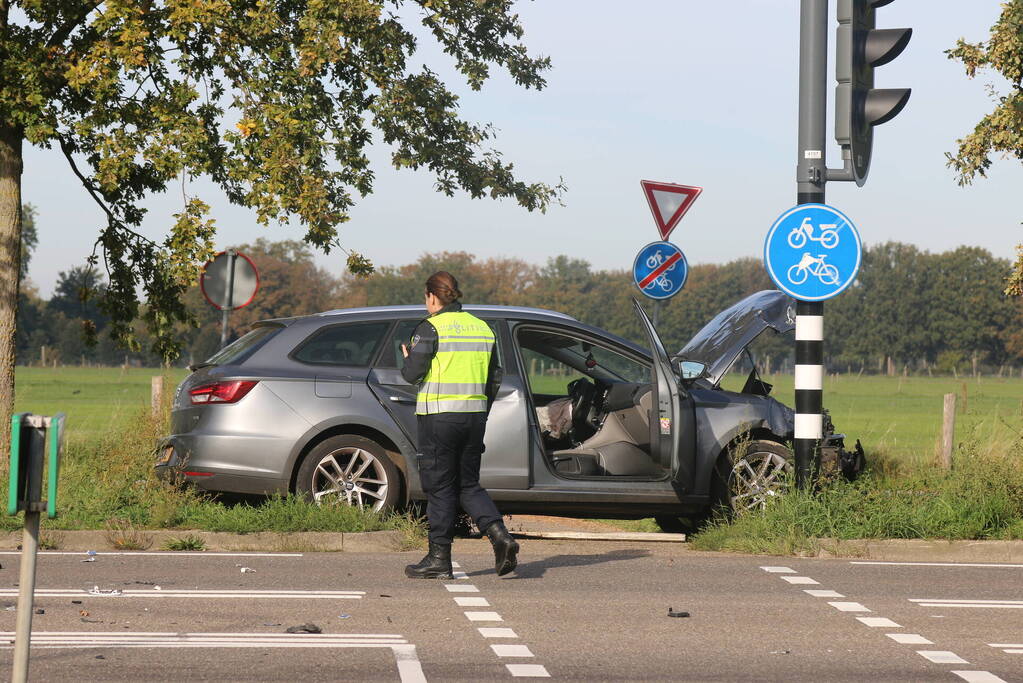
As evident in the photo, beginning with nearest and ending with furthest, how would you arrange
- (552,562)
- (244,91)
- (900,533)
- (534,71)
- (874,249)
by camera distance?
(552,562)
(900,533)
(244,91)
(534,71)
(874,249)

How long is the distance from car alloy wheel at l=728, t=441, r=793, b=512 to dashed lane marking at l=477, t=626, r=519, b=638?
3.99m

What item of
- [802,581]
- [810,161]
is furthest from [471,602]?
[810,161]

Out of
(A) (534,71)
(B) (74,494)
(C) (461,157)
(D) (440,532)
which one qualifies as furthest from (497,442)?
(A) (534,71)

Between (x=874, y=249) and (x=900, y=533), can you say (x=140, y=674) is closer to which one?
(x=900, y=533)

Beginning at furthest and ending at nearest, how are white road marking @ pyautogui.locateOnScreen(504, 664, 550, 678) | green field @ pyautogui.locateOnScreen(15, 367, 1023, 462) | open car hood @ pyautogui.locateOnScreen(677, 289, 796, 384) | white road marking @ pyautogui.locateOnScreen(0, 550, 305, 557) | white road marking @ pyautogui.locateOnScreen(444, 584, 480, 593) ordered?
green field @ pyautogui.locateOnScreen(15, 367, 1023, 462), open car hood @ pyautogui.locateOnScreen(677, 289, 796, 384), white road marking @ pyautogui.locateOnScreen(0, 550, 305, 557), white road marking @ pyautogui.locateOnScreen(444, 584, 480, 593), white road marking @ pyautogui.locateOnScreen(504, 664, 550, 678)

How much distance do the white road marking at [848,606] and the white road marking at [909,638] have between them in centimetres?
76

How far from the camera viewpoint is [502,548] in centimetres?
884

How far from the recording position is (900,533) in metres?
10.6

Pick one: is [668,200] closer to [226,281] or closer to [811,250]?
[811,250]

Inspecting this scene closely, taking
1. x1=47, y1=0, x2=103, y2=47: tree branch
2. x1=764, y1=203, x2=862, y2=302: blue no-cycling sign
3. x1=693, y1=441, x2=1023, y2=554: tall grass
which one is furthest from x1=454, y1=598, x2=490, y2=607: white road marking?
x1=47, y1=0, x2=103, y2=47: tree branch

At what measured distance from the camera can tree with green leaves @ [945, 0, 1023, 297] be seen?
22.6m

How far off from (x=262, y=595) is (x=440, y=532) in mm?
1206

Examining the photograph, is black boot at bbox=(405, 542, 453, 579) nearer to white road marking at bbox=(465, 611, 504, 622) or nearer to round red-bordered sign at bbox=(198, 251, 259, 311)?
white road marking at bbox=(465, 611, 504, 622)

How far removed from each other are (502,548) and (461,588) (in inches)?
16.3
